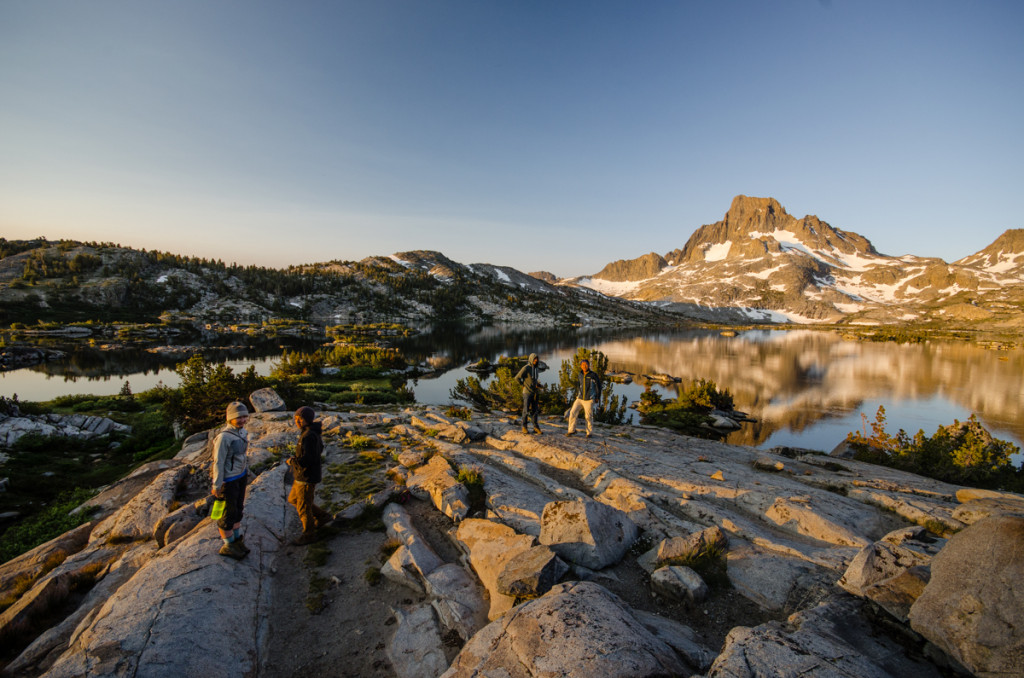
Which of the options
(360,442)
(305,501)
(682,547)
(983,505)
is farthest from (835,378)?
(305,501)

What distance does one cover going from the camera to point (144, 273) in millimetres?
115750

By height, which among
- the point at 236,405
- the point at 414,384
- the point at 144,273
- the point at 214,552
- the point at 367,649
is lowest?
the point at 414,384

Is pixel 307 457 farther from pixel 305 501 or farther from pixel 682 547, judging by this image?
pixel 682 547

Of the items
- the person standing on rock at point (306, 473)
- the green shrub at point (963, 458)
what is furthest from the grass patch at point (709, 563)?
the green shrub at point (963, 458)

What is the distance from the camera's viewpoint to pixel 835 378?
167 ft

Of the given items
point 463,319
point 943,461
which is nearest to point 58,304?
point 463,319

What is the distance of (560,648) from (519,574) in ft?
6.50

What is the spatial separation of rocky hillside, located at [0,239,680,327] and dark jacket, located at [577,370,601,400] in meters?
111

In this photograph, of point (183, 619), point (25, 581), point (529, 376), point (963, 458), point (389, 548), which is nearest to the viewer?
point (183, 619)

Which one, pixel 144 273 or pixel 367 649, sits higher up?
pixel 144 273

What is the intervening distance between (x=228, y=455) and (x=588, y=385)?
1187cm

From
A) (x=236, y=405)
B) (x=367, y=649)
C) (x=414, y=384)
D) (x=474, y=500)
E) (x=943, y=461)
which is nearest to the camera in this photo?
(x=367, y=649)

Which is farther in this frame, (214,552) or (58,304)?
(58,304)

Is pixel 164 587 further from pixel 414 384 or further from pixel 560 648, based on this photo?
pixel 414 384
